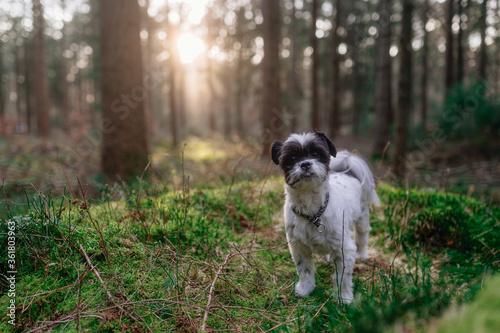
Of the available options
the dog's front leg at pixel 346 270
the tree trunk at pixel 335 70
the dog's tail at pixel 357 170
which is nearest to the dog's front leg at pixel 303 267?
the dog's front leg at pixel 346 270

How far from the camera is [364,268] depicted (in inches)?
154

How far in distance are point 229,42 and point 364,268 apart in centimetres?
2816

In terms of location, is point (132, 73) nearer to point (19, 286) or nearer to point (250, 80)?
point (19, 286)

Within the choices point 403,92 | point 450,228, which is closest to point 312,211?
point 450,228

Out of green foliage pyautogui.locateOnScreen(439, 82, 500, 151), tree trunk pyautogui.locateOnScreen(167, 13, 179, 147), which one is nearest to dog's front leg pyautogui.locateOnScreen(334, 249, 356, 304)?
green foliage pyautogui.locateOnScreen(439, 82, 500, 151)

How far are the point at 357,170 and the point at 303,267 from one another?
165cm

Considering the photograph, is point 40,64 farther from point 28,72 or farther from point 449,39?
point 449,39

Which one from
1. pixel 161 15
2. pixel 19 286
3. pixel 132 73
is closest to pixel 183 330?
pixel 19 286

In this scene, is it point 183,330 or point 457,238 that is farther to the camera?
point 457,238

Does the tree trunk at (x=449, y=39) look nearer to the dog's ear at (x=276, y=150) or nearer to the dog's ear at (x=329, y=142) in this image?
the dog's ear at (x=329, y=142)

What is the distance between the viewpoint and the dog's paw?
130 inches

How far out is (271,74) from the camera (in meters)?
11.7

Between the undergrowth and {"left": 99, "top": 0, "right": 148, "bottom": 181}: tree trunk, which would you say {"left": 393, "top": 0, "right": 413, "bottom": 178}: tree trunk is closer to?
the undergrowth

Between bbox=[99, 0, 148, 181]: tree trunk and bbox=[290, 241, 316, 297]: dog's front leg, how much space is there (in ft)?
15.9
